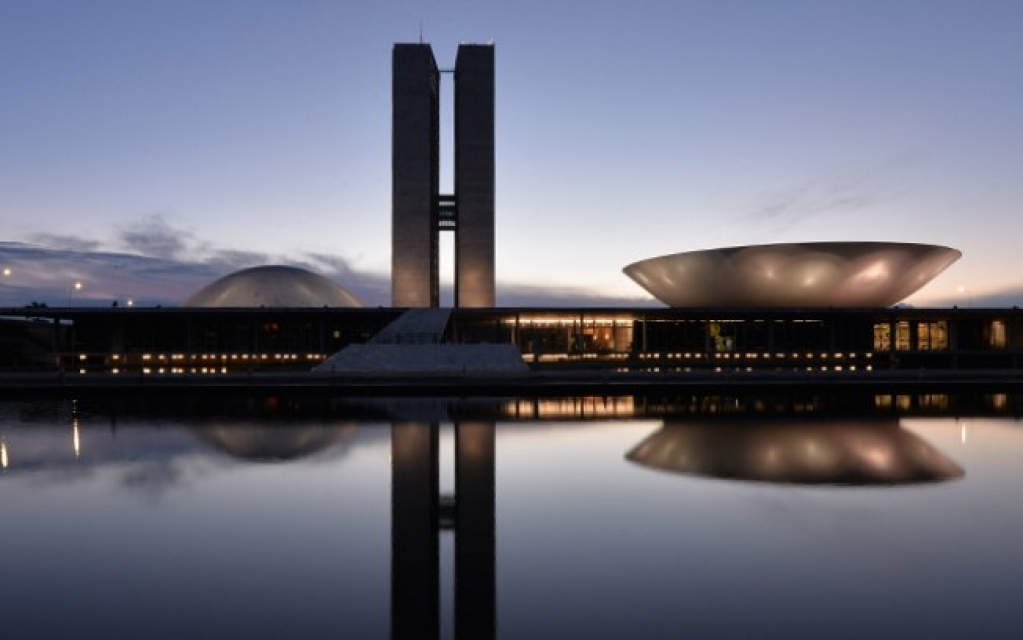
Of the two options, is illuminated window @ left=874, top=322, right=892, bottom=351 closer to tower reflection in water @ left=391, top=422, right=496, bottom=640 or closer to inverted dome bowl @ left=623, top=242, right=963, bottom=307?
inverted dome bowl @ left=623, top=242, right=963, bottom=307

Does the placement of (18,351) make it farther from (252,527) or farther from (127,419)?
(252,527)

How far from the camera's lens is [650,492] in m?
10.3

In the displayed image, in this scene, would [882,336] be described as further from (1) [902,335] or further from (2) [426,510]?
(2) [426,510]

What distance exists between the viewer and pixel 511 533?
27.8 feet

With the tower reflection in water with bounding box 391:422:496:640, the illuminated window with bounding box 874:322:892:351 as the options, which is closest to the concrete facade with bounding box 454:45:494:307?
the illuminated window with bounding box 874:322:892:351

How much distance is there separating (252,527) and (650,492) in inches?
216

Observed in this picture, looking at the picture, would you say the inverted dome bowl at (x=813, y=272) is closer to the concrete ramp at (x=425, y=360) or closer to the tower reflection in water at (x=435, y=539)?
the concrete ramp at (x=425, y=360)

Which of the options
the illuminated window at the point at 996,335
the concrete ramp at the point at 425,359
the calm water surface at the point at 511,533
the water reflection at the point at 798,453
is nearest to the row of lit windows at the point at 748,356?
the illuminated window at the point at 996,335

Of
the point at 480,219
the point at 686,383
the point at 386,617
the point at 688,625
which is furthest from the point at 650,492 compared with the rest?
the point at 480,219

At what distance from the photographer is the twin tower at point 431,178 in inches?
2783

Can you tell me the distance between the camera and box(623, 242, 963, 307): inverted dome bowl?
138ft

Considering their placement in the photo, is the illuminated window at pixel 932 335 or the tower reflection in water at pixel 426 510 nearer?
the tower reflection in water at pixel 426 510

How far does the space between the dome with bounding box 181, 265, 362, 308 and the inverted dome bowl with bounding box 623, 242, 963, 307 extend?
30.6 meters

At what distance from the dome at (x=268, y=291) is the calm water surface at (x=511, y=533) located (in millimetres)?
42560
